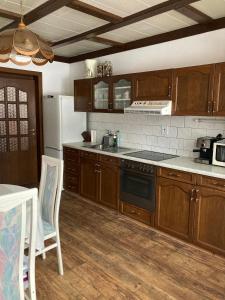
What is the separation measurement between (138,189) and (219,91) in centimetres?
149

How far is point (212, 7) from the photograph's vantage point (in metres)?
2.43

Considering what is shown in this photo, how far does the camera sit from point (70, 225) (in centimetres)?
317

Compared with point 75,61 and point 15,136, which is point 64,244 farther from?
point 75,61

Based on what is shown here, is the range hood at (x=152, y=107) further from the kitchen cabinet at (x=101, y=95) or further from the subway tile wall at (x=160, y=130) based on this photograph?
the kitchen cabinet at (x=101, y=95)

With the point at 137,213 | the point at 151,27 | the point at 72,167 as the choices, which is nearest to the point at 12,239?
the point at 137,213

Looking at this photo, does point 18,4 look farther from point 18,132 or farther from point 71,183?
point 71,183

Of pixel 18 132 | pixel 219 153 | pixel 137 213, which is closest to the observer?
pixel 219 153

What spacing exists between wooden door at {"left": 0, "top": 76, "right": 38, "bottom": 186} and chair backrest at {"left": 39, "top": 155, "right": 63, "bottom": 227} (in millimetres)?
2228

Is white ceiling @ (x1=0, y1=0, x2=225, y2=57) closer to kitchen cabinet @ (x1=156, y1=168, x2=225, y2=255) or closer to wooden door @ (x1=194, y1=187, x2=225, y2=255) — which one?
kitchen cabinet @ (x1=156, y1=168, x2=225, y2=255)

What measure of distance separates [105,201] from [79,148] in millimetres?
944

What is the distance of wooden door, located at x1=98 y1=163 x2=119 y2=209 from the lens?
11.4ft

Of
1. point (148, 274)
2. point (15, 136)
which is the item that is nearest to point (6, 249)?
point (148, 274)

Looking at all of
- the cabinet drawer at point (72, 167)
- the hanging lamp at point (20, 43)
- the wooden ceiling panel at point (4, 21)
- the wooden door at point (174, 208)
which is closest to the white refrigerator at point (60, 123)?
the cabinet drawer at point (72, 167)

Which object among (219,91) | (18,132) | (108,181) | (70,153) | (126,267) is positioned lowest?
(126,267)
